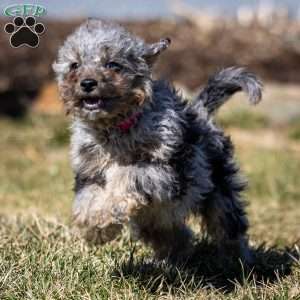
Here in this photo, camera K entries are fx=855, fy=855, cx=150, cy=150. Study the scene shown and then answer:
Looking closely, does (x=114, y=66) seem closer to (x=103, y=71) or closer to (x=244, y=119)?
(x=103, y=71)

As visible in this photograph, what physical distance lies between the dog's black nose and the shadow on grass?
103 cm

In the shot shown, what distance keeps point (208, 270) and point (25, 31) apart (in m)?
1.92

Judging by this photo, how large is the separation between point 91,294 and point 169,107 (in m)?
1.23

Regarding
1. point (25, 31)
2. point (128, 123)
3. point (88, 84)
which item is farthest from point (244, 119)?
point (88, 84)

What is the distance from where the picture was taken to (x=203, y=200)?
5.41 metres

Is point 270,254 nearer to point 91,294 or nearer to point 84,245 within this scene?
point 84,245

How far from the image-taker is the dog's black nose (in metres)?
4.56

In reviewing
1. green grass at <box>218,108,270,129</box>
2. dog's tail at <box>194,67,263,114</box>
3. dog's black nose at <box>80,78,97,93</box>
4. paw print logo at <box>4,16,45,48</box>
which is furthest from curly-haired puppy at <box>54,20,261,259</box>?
green grass at <box>218,108,270,129</box>

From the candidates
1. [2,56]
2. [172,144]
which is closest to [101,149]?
[172,144]

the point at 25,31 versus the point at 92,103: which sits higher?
the point at 25,31

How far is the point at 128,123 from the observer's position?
4.84 meters

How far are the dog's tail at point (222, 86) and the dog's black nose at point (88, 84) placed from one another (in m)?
1.19

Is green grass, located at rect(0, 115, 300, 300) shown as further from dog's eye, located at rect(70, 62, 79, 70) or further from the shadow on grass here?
dog's eye, located at rect(70, 62, 79, 70)

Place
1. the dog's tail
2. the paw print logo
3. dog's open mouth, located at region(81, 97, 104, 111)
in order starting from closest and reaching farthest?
dog's open mouth, located at region(81, 97, 104, 111)
the paw print logo
the dog's tail
